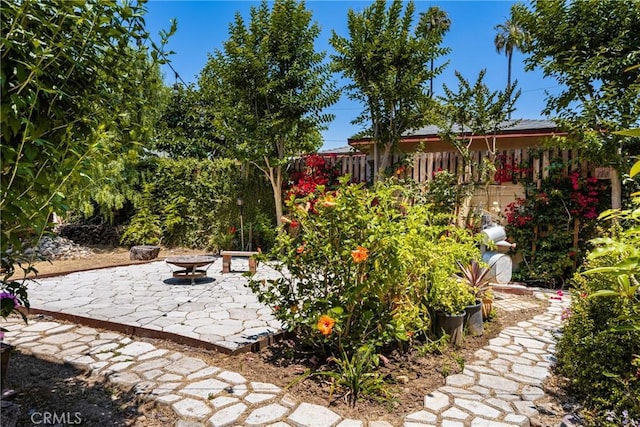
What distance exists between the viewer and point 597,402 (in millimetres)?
2402

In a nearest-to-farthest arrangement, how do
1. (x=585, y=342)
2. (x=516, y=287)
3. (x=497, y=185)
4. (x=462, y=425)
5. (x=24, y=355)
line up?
(x=462, y=425), (x=585, y=342), (x=24, y=355), (x=516, y=287), (x=497, y=185)

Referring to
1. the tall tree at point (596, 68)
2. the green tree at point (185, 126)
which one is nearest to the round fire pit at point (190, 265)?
the tall tree at point (596, 68)

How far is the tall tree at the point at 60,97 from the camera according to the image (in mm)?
1324

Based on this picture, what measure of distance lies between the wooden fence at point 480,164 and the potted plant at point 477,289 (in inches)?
87.9

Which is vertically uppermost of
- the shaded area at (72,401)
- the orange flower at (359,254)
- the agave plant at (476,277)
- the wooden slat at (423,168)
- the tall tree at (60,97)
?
the wooden slat at (423,168)

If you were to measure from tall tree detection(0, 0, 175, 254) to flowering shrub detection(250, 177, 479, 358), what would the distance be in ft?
4.70

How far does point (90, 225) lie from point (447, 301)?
33.9 feet

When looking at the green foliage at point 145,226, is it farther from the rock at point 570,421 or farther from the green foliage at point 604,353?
the rock at point 570,421

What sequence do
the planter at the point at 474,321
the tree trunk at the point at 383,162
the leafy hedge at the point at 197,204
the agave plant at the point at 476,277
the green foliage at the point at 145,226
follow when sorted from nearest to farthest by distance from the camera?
the planter at the point at 474,321
the agave plant at the point at 476,277
the tree trunk at the point at 383,162
the leafy hedge at the point at 197,204
the green foliage at the point at 145,226

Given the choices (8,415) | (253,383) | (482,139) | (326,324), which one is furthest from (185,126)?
(8,415)

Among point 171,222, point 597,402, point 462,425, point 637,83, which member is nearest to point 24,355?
point 462,425

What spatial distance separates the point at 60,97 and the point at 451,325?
3.30 m

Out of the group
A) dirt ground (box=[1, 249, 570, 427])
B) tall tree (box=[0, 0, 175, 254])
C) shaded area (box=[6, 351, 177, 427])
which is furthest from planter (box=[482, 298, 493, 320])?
tall tree (box=[0, 0, 175, 254])

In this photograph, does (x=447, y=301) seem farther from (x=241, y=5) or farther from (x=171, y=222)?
(x=171, y=222)
